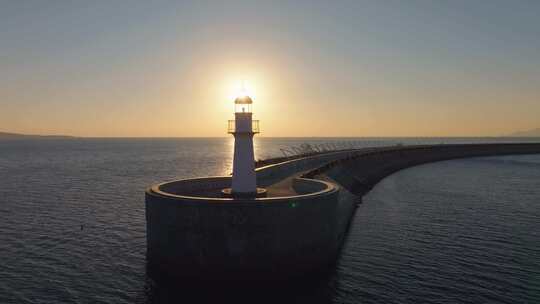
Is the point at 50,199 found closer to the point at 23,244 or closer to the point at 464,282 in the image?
the point at 23,244

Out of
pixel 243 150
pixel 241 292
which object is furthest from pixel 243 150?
pixel 241 292

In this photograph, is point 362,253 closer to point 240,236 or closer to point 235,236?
point 240,236

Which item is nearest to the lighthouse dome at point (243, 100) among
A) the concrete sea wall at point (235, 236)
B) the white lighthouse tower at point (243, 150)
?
the white lighthouse tower at point (243, 150)

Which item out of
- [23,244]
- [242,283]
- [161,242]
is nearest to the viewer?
[242,283]

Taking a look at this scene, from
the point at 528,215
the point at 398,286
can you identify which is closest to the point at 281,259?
the point at 398,286

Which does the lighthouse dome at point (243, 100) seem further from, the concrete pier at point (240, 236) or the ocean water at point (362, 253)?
the ocean water at point (362, 253)
